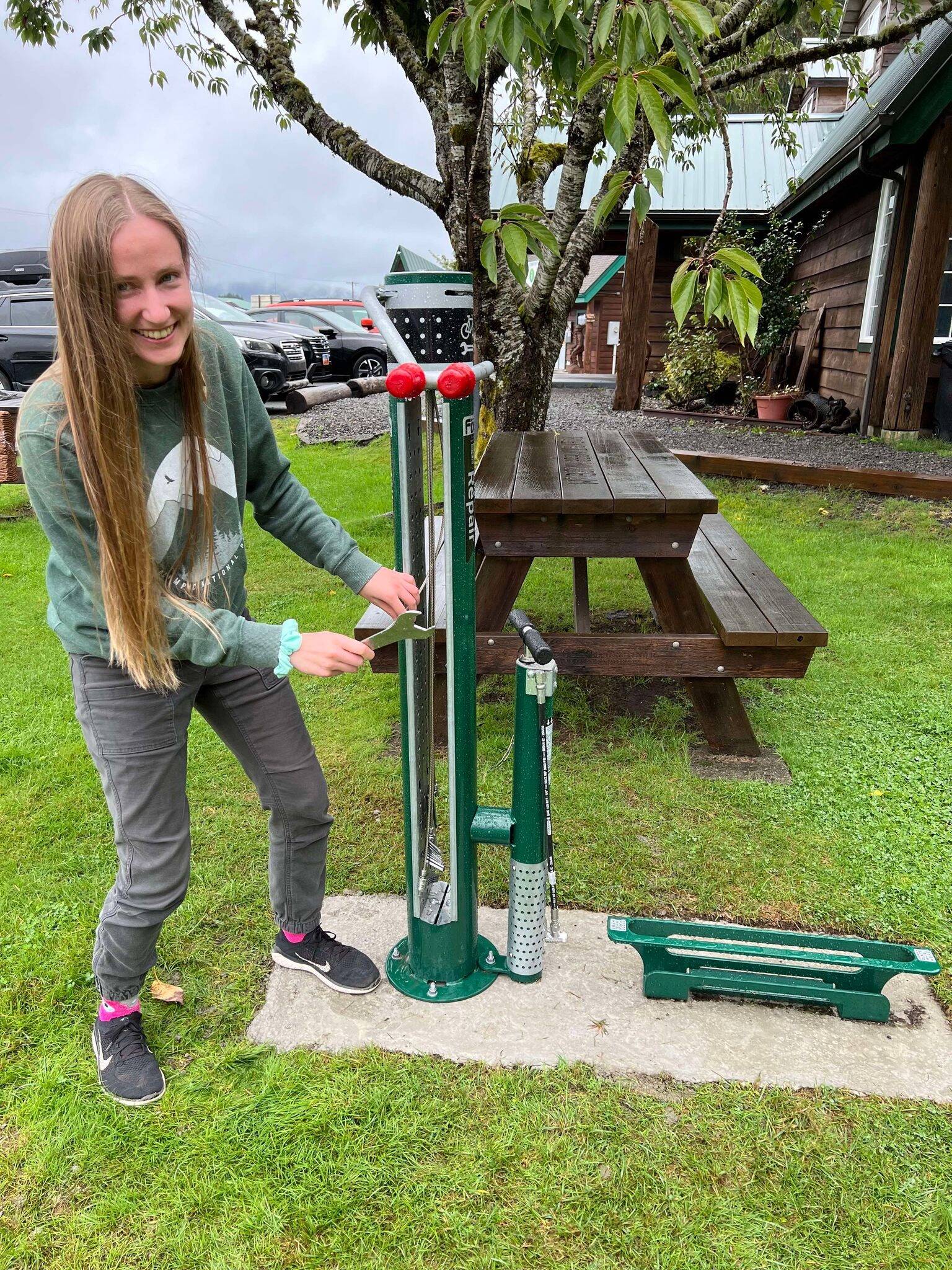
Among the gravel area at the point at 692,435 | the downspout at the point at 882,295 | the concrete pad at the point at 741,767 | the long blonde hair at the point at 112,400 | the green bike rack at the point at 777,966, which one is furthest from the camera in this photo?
the downspout at the point at 882,295

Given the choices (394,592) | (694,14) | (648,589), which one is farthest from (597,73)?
(648,589)

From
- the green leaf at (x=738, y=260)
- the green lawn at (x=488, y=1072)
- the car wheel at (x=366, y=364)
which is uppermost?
the green leaf at (x=738, y=260)

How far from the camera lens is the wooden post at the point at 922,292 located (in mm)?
7875

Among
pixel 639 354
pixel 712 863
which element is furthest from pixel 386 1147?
pixel 639 354

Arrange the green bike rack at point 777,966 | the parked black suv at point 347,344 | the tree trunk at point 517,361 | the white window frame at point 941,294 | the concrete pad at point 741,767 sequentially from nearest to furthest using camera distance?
the green bike rack at point 777,966
the concrete pad at point 741,767
the tree trunk at point 517,361
the white window frame at point 941,294
the parked black suv at point 347,344

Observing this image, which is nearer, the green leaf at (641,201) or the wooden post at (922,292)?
the green leaf at (641,201)

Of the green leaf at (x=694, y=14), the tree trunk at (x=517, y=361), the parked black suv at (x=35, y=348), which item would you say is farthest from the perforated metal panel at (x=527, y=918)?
the parked black suv at (x=35, y=348)

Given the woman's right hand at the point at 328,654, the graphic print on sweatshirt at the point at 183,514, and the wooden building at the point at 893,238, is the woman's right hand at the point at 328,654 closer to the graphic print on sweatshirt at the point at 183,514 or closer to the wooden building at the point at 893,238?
the graphic print on sweatshirt at the point at 183,514

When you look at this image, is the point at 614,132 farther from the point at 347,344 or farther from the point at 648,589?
the point at 347,344

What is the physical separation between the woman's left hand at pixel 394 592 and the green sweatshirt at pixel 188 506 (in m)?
0.05

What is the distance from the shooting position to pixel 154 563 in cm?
164

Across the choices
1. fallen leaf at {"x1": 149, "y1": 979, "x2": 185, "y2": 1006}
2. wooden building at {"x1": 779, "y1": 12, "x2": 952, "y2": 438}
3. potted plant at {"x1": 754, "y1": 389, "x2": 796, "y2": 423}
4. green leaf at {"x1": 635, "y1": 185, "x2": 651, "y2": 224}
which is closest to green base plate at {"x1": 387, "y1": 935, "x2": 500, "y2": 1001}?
fallen leaf at {"x1": 149, "y1": 979, "x2": 185, "y2": 1006}

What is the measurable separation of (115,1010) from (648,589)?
2138mm

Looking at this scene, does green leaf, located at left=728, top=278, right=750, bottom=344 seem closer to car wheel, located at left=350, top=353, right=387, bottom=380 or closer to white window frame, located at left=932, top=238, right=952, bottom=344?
white window frame, located at left=932, top=238, right=952, bottom=344
